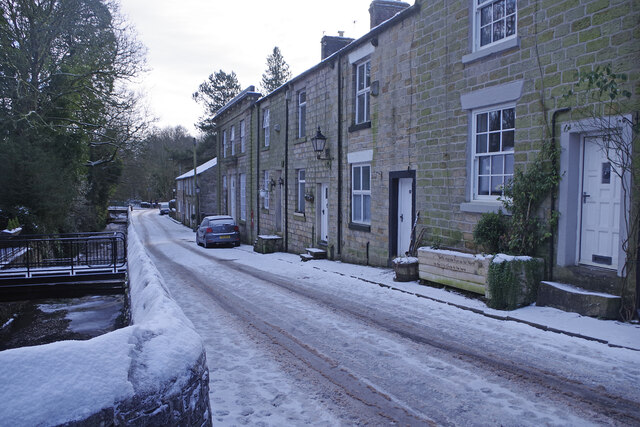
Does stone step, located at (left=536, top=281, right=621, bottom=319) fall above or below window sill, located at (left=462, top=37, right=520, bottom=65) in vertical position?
below

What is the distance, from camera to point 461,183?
375 inches

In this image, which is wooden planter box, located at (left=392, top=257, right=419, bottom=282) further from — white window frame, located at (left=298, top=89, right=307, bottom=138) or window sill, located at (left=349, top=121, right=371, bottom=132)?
white window frame, located at (left=298, top=89, right=307, bottom=138)

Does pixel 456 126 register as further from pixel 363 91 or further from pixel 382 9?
pixel 382 9

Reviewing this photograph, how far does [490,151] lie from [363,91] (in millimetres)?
5501

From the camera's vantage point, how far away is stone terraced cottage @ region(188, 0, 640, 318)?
7.04 m

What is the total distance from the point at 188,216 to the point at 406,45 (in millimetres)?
37330

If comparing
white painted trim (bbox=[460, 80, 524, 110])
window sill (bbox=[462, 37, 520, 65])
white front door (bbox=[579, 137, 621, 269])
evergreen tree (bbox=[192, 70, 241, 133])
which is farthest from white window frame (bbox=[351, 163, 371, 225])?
evergreen tree (bbox=[192, 70, 241, 133])

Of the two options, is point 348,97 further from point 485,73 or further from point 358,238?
point 485,73

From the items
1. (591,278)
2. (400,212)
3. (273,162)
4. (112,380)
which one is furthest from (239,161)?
(112,380)

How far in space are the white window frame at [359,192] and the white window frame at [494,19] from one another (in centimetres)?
484

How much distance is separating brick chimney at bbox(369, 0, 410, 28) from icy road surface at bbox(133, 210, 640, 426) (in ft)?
31.5

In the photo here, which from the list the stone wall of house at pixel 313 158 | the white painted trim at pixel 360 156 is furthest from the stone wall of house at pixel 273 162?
the white painted trim at pixel 360 156

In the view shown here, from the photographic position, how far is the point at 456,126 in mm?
9594

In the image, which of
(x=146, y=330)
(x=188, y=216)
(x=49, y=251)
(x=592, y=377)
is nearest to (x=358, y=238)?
(x=592, y=377)
